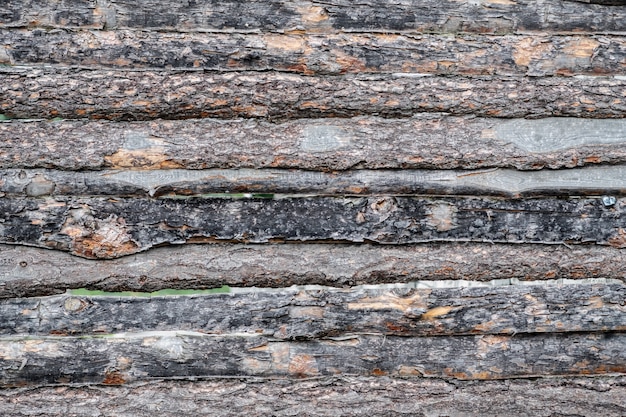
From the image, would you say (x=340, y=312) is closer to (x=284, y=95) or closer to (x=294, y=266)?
(x=294, y=266)

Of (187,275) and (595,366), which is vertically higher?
(187,275)

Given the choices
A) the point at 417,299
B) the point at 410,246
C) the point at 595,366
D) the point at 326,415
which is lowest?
the point at 326,415

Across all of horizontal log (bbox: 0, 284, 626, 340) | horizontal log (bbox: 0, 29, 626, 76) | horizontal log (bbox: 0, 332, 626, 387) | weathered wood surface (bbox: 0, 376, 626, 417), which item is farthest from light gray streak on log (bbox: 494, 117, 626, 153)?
weathered wood surface (bbox: 0, 376, 626, 417)

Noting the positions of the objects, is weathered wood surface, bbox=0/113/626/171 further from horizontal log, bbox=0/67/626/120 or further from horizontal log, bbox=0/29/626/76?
horizontal log, bbox=0/29/626/76

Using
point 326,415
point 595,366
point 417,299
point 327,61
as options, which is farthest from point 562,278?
point 327,61

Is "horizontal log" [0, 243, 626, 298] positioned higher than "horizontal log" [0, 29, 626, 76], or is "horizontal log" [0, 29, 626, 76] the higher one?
"horizontal log" [0, 29, 626, 76]

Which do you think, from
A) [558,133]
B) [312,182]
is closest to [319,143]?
[312,182]

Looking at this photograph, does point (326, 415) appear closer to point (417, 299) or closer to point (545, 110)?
point (417, 299)
